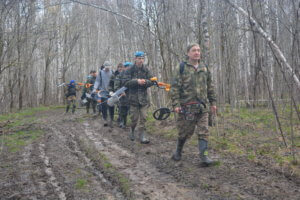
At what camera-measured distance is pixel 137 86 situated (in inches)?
240

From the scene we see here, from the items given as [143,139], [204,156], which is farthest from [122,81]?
[204,156]

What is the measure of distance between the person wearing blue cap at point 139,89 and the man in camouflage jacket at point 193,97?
178cm

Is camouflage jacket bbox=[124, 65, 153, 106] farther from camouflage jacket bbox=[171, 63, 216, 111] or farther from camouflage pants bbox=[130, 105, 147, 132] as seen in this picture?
camouflage jacket bbox=[171, 63, 216, 111]

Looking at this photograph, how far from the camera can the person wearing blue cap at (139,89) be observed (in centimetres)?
596

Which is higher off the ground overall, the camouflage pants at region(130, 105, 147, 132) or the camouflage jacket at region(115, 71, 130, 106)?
the camouflage jacket at region(115, 71, 130, 106)

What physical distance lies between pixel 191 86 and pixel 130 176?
5.05 feet

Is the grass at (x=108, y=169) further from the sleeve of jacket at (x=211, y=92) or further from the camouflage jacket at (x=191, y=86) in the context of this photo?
the sleeve of jacket at (x=211, y=92)

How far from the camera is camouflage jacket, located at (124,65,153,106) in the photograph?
5.99 meters

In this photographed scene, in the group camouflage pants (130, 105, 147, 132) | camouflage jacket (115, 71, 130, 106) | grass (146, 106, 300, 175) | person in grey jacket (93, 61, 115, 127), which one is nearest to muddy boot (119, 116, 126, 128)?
person in grey jacket (93, 61, 115, 127)

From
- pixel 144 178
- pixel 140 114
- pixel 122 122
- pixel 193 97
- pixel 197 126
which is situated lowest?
pixel 144 178

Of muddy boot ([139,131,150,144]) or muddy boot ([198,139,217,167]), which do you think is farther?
muddy boot ([139,131,150,144])

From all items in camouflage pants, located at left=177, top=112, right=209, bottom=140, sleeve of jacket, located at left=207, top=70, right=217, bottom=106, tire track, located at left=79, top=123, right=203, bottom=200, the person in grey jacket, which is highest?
the person in grey jacket

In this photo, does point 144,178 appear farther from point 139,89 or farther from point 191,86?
point 139,89

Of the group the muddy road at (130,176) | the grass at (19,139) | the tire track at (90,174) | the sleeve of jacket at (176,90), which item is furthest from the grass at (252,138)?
the grass at (19,139)
